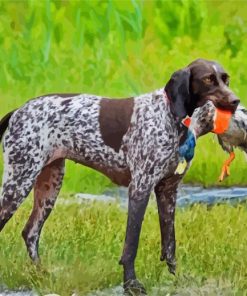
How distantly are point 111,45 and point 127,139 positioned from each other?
5048 mm

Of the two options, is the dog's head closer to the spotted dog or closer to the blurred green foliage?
the spotted dog

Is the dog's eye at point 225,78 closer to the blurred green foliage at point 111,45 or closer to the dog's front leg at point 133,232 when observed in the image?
the dog's front leg at point 133,232

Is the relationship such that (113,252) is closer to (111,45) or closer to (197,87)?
(197,87)

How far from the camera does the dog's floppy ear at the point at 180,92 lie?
584cm

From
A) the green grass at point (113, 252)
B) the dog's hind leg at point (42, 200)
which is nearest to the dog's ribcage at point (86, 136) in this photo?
the dog's hind leg at point (42, 200)

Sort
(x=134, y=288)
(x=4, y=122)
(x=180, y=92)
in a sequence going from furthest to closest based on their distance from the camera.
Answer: (x=4, y=122) < (x=134, y=288) < (x=180, y=92)

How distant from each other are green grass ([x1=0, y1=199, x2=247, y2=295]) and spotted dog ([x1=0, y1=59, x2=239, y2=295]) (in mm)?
200

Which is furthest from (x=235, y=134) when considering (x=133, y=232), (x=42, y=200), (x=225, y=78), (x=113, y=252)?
(x=42, y=200)

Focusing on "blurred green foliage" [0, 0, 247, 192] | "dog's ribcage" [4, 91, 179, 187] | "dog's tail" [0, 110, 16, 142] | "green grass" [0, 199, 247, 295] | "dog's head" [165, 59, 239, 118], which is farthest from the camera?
"blurred green foliage" [0, 0, 247, 192]

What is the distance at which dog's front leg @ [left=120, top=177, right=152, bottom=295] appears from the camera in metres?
6.00

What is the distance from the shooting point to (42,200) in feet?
21.3

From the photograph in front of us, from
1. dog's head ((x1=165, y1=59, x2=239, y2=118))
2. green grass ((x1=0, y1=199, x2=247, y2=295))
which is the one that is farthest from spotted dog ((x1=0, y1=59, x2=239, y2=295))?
green grass ((x1=0, y1=199, x2=247, y2=295))

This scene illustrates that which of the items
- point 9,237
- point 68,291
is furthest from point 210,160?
point 68,291

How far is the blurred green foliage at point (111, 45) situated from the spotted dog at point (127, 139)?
3632 mm
